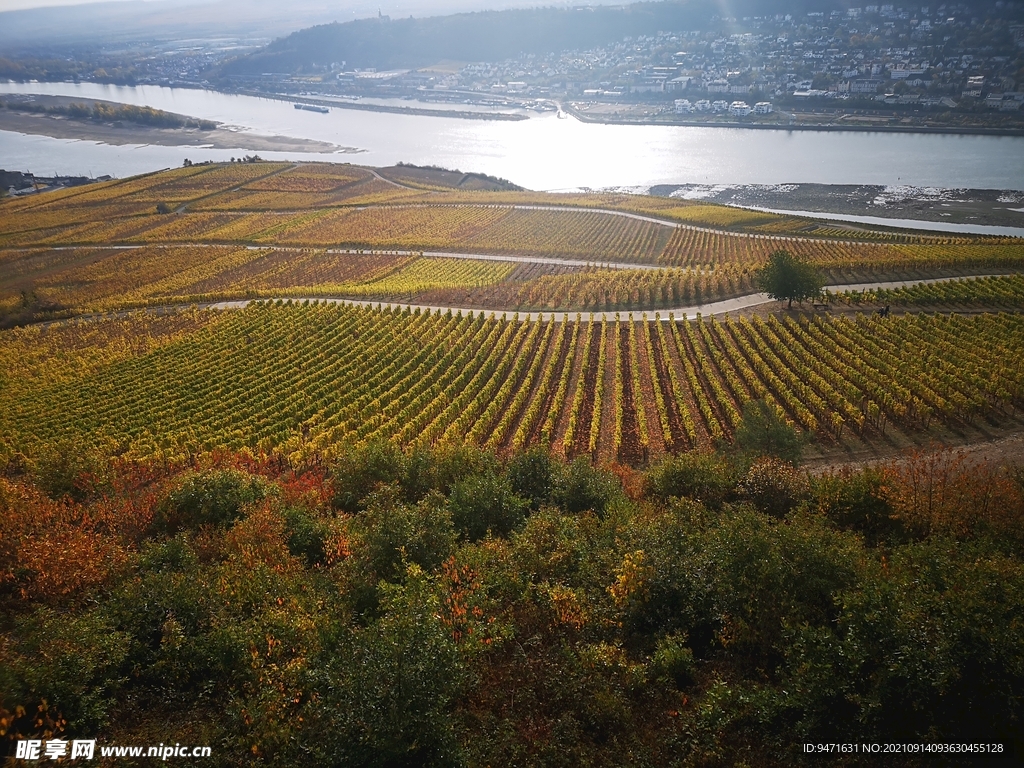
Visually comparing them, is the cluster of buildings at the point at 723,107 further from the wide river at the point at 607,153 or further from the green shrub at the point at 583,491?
the green shrub at the point at 583,491

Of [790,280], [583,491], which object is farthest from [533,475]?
[790,280]

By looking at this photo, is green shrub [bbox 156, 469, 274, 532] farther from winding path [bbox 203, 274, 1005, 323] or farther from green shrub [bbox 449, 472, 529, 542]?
winding path [bbox 203, 274, 1005, 323]

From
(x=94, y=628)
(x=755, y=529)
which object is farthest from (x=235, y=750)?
(x=755, y=529)

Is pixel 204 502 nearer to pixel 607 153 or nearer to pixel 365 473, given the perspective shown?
pixel 365 473

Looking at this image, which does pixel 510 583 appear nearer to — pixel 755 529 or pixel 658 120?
pixel 755 529

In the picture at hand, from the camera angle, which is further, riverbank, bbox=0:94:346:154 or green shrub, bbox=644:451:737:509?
riverbank, bbox=0:94:346:154

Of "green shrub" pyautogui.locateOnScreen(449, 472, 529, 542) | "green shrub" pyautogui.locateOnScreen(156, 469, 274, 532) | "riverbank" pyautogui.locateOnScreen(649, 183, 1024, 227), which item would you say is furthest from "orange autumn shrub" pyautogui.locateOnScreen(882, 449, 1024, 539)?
"riverbank" pyautogui.locateOnScreen(649, 183, 1024, 227)
